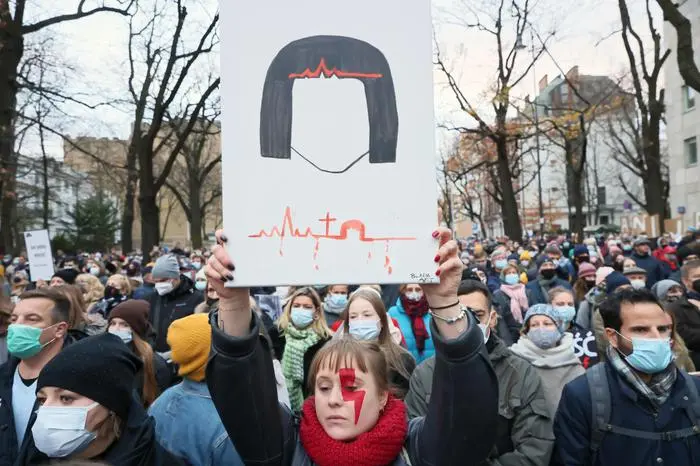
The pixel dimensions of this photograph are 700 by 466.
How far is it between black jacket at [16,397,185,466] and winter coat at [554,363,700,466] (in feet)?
6.55

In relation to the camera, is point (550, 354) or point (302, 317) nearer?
point (550, 354)

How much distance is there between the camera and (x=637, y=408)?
10.3 ft

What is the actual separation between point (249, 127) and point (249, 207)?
28 centimetres

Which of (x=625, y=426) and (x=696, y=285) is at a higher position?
(x=696, y=285)

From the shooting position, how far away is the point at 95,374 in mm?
2627

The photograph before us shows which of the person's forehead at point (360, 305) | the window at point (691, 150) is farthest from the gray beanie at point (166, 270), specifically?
the window at point (691, 150)

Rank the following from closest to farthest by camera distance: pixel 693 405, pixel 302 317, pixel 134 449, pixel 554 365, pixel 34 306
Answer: pixel 134 449 < pixel 693 405 < pixel 34 306 < pixel 554 365 < pixel 302 317

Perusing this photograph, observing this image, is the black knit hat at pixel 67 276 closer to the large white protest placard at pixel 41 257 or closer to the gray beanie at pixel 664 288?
the large white protest placard at pixel 41 257

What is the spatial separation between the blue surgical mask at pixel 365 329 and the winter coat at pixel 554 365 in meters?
1.04

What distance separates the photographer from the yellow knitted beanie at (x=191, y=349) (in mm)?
3213

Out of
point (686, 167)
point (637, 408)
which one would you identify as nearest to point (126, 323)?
point (637, 408)

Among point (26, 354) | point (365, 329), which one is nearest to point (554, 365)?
point (365, 329)

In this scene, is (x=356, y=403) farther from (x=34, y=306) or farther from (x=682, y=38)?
(x=682, y=38)
